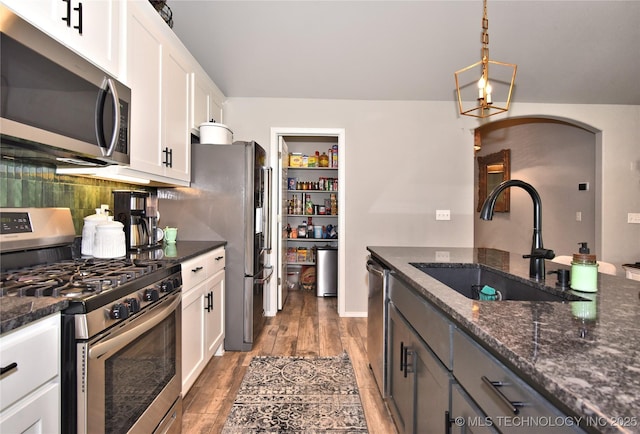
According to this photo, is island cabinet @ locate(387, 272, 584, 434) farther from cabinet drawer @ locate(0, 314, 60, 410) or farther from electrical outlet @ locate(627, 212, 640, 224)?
electrical outlet @ locate(627, 212, 640, 224)

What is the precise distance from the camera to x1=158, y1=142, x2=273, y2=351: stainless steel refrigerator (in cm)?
267

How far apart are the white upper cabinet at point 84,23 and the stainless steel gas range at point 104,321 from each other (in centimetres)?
77

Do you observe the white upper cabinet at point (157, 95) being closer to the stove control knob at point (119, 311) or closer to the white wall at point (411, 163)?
the stove control knob at point (119, 311)

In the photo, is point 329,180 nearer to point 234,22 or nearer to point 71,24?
point 234,22

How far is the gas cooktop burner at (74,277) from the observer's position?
1.01m

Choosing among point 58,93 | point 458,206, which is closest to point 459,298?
point 58,93

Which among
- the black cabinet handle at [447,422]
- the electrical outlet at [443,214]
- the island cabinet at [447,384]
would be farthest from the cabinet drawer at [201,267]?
the electrical outlet at [443,214]

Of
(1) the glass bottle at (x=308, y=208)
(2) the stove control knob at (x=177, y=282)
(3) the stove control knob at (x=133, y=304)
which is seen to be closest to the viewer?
(3) the stove control knob at (x=133, y=304)

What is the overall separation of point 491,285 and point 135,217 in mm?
2206

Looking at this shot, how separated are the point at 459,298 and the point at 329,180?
3854 millimetres

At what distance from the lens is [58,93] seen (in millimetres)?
1215

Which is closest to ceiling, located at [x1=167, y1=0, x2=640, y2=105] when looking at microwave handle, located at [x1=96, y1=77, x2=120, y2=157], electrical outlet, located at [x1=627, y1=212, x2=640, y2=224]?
electrical outlet, located at [x1=627, y1=212, x2=640, y2=224]

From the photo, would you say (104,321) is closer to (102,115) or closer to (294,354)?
(102,115)

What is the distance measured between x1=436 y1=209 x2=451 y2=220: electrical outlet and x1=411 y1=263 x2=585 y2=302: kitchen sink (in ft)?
6.74
